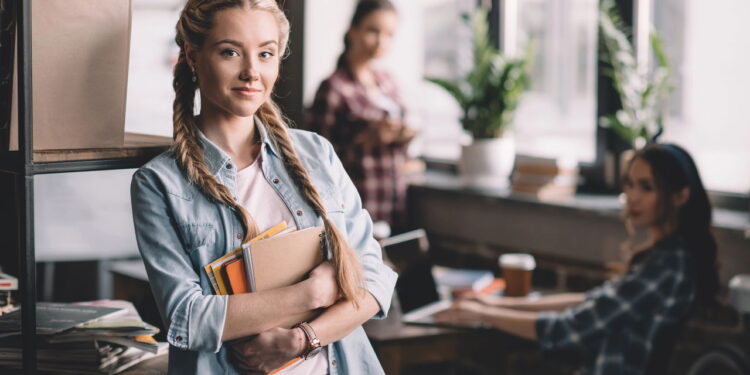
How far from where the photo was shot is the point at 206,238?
131cm

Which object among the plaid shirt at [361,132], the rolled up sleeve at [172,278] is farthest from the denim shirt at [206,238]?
the plaid shirt at [361,132]

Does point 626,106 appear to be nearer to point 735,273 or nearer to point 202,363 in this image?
point 735,273

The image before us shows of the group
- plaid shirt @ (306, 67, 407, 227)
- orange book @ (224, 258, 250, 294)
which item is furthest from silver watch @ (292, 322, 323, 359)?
plaid shirt @ (306, 67, 407, 227)

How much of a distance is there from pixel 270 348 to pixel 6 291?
58cm

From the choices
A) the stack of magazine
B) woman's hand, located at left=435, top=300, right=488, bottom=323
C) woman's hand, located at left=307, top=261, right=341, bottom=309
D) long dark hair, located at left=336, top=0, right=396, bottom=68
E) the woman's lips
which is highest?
long dark hair, located at left=336, top=0, right=396, bottom=68

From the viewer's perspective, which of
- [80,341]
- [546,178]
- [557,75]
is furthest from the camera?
[557,75]

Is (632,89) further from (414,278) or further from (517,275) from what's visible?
(414,278)

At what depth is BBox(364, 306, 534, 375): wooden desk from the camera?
2346 millimetres

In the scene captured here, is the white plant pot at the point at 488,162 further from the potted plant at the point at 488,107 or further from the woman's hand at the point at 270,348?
the woman's hand at the point at 270,348

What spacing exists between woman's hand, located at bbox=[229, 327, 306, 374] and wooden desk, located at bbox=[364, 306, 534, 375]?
1.05m

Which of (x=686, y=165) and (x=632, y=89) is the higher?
(x=632, y=89)

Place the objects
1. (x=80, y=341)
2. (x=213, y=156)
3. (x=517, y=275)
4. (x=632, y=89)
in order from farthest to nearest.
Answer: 1. (x=632, y=89)
2. (x=517, y=275)
3. (x=80, y=341)
4. (x=213, y=156)

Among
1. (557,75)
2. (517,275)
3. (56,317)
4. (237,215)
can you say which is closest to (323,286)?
(237,215)

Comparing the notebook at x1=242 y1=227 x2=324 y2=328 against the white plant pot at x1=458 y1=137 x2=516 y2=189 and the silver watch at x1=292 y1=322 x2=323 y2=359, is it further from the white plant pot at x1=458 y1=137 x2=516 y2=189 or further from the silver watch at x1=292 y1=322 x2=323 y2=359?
the white plant pot at x1=458 y1=137 x2=516 y2=189
